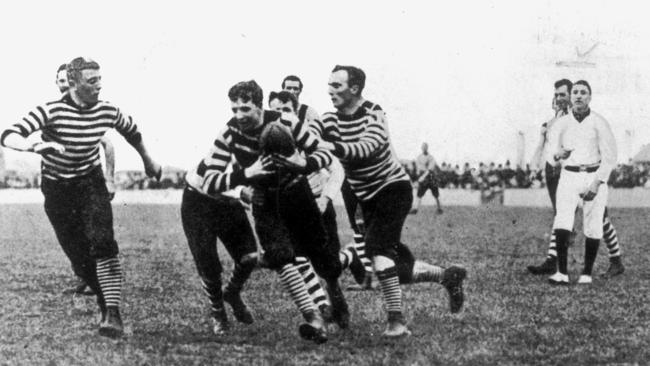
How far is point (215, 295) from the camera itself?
636 centimetres

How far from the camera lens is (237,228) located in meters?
6.37

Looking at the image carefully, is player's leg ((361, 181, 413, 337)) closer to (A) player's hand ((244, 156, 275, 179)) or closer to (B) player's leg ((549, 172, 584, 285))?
(A) player's hand ((244, 156, 275, 179))

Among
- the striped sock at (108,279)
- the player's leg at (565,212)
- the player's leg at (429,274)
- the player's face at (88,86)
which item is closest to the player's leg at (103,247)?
the striped sock at (108,279)

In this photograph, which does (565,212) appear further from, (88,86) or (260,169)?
(88,86)

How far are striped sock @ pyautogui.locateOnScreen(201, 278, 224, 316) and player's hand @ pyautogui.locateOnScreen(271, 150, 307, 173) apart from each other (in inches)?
47.1

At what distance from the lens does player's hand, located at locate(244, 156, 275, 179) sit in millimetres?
5484

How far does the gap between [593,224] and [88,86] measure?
17.1ft

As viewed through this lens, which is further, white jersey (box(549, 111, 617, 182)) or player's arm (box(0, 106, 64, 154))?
white jersey (box(549, 111, 617, 182))

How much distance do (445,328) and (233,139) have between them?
192cm

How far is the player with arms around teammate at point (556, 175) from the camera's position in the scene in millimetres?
9312

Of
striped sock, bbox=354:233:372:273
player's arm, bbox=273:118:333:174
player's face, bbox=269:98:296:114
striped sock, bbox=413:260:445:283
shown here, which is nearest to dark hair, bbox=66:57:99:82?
player's arm, bbox=273:118:333:174

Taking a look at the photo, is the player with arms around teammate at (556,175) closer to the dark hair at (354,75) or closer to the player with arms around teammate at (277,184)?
the dark hair at (354,75)

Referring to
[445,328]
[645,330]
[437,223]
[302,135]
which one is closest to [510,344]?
[445,328]

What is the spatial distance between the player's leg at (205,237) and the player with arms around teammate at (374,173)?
96cm
